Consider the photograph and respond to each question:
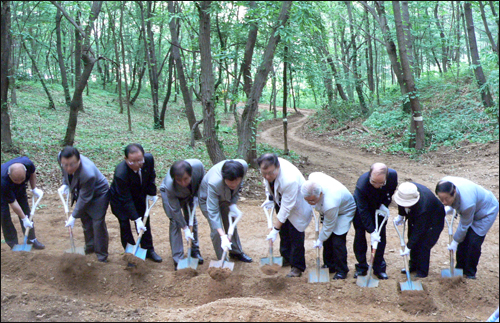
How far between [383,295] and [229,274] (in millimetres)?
1510

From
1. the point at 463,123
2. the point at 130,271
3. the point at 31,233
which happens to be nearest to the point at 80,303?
the point at 130,271

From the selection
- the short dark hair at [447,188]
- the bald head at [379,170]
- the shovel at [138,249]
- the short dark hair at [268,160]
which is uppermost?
the short dark hair at [268,160]

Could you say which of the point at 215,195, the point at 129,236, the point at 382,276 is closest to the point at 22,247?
the point at 129,236

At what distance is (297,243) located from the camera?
414cm

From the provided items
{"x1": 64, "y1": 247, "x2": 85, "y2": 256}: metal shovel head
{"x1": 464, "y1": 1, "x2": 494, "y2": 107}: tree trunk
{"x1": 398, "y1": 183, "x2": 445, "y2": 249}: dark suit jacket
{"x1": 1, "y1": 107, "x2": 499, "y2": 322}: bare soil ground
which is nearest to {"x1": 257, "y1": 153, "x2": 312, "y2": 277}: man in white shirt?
{"x1": 1, "y1": 107, "x2": 499, "y2": 322}: bare soil ground

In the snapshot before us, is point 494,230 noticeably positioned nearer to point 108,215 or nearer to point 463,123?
point 463,123

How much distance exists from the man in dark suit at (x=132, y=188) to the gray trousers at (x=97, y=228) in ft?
0.38

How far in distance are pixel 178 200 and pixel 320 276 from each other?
171cm

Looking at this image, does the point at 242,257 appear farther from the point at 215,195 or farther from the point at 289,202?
the point at 289,202

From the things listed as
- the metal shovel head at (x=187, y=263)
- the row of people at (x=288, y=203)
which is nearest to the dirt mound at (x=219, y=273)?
the row of people at (x=288, y=203)

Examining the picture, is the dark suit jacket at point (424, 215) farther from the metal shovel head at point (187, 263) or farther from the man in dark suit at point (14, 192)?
the man in dark suit at point (14, 192)

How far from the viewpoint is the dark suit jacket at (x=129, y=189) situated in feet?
13.6

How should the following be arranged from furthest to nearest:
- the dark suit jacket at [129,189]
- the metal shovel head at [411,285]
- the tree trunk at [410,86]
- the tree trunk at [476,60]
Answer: the tree trunk at [476,60]
the tree trunk at [410,86]
the dark suit jacket at [129,189]
the metal shovel head at [411,285]

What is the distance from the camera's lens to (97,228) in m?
4.28
